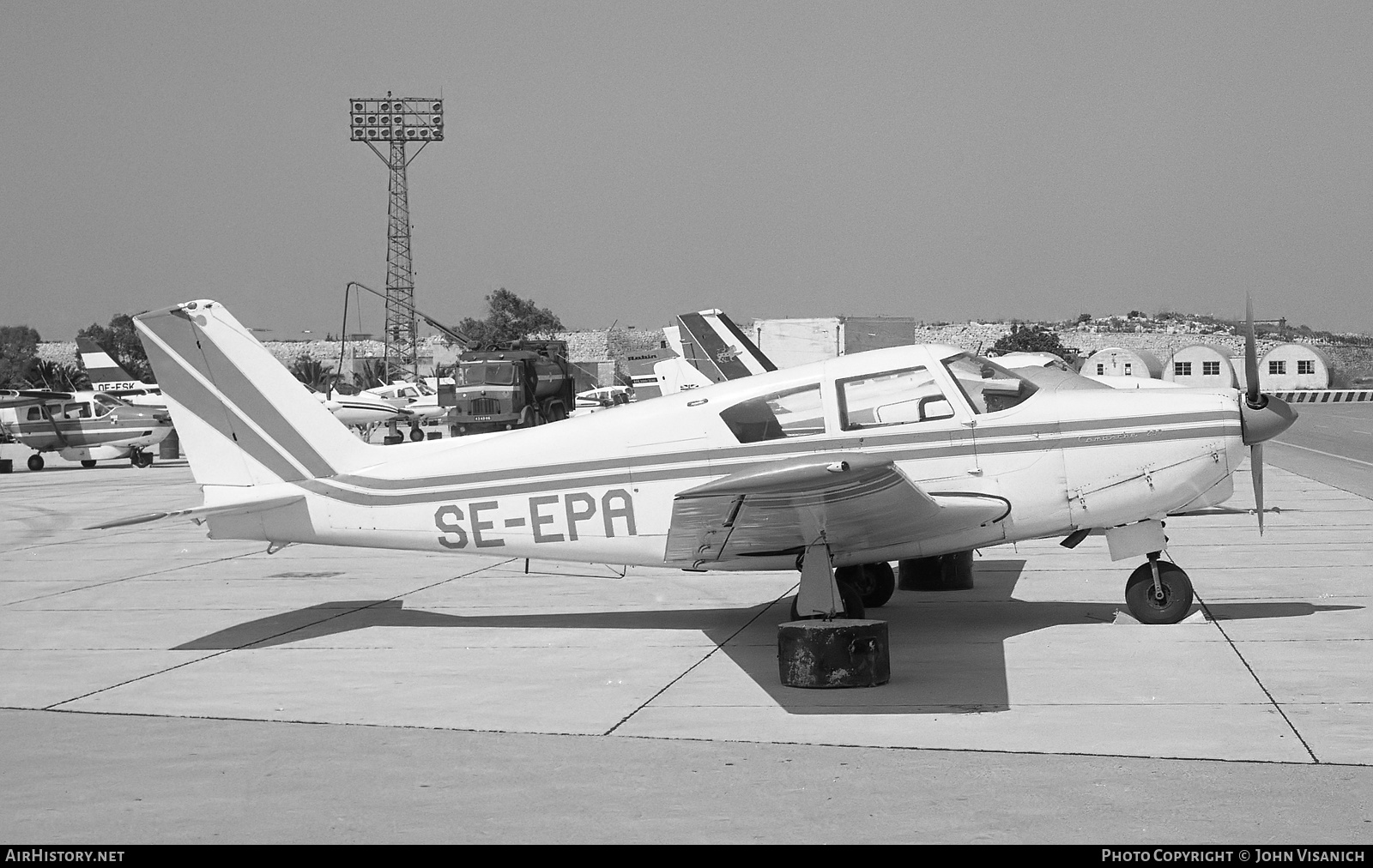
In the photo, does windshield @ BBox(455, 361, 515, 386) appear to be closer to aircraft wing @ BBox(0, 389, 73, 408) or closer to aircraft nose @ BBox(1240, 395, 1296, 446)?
aircraft wing @ BBox(0, 389, 73, 408)

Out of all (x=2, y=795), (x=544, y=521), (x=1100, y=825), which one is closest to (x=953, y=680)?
(x=1100, y=825)

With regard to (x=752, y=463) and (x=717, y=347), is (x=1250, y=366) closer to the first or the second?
(x=752, y=463)

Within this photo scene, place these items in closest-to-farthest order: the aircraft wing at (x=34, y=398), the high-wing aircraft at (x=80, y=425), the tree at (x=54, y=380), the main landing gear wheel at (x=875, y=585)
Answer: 1. the main landing gear wheel at (x=875, y=585)
2. the aircraft wing at (x=34, y=398)
3. the high-wing aircraft at (x=80, y=425)
4. the tree at (x=54, y=380)

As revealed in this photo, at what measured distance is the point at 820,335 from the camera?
5662cm

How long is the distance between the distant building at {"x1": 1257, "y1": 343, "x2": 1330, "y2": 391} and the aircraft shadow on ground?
89265 millimetres

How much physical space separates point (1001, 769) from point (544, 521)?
4.66 metres

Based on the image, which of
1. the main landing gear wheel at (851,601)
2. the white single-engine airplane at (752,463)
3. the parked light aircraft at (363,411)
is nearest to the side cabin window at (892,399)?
the white single-engine airplane at (752,463)

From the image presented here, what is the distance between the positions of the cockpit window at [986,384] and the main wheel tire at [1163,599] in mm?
1747

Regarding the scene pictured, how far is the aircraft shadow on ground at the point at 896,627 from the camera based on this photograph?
7477 mm

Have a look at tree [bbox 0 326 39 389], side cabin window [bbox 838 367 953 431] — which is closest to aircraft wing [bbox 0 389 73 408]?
side cabin window [bbox 838 367 953 431]

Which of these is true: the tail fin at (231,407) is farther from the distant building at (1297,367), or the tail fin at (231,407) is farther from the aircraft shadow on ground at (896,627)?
the distant building at (1297,367)

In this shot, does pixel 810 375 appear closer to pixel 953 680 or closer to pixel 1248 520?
pixel 953 680

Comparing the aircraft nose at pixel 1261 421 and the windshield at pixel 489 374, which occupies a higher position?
the windshield at pixel 489 374

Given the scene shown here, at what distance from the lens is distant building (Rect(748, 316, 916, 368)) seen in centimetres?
5528
